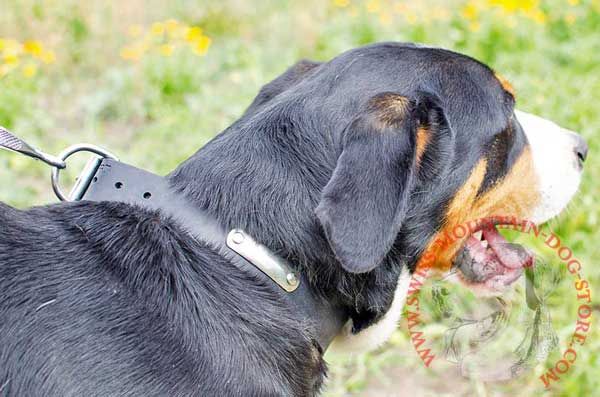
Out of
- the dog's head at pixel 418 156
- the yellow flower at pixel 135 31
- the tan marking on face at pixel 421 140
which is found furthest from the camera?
the yellow flower at pixel 135 31

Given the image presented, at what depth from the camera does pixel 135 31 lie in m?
6.98

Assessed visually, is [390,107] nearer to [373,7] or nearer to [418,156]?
[418,156]

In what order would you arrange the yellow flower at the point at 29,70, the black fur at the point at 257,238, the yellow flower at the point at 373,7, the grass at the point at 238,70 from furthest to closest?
the yellow flower at the point at 373,7 < the yellow flower at the point at 29,70 < the grass at the point at 238,70 < the black fur at the point at 257,238

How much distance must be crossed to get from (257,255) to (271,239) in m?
0.07

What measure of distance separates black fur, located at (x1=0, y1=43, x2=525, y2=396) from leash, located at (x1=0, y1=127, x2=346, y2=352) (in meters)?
0.03

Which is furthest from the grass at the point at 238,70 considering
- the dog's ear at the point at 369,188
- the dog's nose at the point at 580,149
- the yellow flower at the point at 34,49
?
the dog's ear at the point at 369,188

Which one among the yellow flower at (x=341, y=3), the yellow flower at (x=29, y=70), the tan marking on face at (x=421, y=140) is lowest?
the yellow flower at (x=341, y=3)

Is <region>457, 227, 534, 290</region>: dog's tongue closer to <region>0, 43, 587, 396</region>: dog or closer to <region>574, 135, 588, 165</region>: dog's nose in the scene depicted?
<region>0, 43, 587, 396</region>: dog

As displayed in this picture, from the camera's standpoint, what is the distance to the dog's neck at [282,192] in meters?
2.50

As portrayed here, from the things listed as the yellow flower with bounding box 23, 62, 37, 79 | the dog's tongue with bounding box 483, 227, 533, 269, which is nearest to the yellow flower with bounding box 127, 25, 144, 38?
the yellow flower with bounding box 23, 62, 37, 79

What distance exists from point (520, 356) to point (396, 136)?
6.19ft

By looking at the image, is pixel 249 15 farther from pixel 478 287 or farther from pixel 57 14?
pixel 478 287

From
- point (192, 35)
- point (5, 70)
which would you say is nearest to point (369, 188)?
point (5, 70)

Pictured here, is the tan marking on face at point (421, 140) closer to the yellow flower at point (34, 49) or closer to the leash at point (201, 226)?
the leash at point (201, 226)
